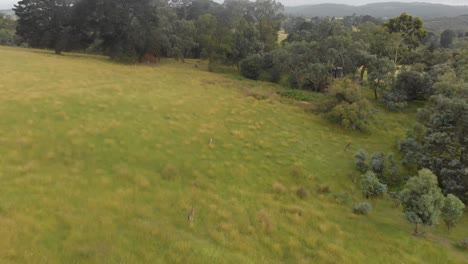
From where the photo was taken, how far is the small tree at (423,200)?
15.2 m

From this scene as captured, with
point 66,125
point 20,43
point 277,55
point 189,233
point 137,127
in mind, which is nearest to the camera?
point 189,233

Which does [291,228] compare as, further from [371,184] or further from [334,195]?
[371,184]

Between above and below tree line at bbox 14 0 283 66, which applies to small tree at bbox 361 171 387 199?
below

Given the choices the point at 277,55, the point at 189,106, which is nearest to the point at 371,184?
the point at 189,106

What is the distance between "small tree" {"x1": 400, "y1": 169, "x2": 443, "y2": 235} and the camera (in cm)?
1523

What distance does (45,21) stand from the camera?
177 feet

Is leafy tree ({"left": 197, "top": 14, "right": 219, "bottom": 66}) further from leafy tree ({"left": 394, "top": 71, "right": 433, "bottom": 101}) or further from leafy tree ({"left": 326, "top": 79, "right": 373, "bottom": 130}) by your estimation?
leafy tree ({"left": 394, "top": 71, "right": 433, "bottom": 101})

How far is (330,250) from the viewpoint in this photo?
14.0 metres

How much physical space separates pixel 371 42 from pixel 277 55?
1875 centimetres

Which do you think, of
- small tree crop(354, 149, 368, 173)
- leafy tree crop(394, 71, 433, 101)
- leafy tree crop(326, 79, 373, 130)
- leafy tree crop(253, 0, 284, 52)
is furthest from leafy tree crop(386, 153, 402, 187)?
leafy tree crop(253, 0, 284, 52)

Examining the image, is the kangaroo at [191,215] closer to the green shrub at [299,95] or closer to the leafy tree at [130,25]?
the green shrub at [299,95]

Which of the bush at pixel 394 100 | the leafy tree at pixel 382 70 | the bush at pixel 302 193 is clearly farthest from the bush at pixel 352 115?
the bush at pixel 302 193

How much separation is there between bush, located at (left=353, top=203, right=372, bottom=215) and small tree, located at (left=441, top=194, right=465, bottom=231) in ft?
11.9

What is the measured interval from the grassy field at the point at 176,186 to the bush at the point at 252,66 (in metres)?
23.8
